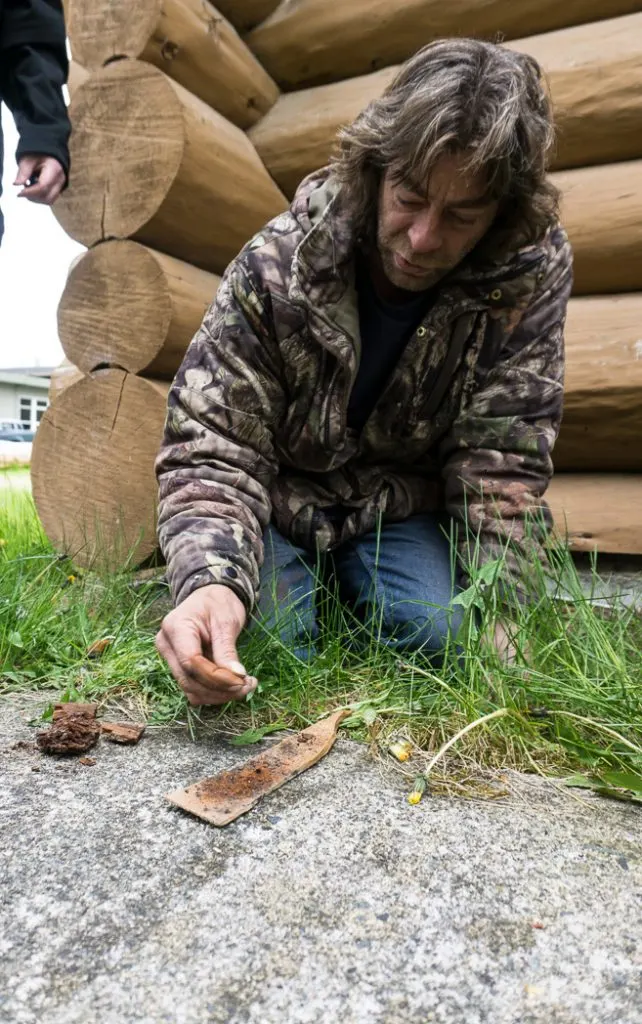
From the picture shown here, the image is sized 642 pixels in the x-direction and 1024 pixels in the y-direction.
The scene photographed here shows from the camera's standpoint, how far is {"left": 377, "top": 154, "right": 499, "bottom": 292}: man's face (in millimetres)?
1543

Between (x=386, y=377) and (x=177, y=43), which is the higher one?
(x=177, y=43)

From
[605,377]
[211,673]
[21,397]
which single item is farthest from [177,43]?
[21,397]

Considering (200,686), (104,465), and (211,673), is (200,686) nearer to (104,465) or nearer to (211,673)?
(211,673)

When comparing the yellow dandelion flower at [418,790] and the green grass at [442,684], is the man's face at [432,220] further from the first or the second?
the yellow dandelion flower at [418,790]

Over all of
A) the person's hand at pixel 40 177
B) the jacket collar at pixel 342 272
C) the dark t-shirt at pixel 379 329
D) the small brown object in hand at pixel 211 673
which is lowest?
the small brown object in hand at pixel 211 673

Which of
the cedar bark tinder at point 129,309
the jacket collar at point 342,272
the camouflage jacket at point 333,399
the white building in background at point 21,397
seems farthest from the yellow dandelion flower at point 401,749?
the white building in background at point 21,397

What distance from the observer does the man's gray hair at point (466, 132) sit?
148 cm

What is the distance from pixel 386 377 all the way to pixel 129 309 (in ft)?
2.78

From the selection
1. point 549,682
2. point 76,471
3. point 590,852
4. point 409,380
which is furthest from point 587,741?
point 76,471

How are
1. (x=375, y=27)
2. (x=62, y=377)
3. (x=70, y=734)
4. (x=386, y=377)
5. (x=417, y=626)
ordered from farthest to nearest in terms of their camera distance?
(x=62, y=377)
(x=375, y=27)
(x=386, y=377)
(x=417, y=626)
(x=70, y=734)

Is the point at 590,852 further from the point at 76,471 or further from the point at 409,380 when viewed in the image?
the point at 76,471

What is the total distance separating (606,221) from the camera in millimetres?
2438

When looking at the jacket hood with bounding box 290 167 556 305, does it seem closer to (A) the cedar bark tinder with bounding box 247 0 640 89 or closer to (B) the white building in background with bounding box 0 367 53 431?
(A) the cedar bark tinder with bounding box 247 0 640 89

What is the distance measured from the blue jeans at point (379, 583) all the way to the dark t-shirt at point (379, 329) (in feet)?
1.23
